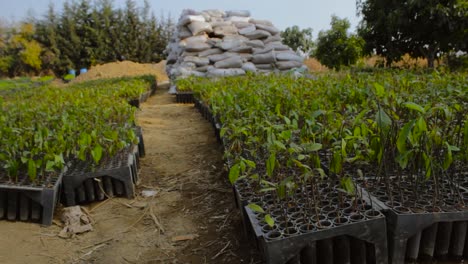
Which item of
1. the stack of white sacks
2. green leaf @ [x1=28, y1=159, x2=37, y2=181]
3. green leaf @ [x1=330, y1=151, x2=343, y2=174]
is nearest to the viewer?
green leaf @ [x1=330, y1=151, x2=343, y2=174]

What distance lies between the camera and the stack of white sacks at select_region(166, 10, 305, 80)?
1100 cm

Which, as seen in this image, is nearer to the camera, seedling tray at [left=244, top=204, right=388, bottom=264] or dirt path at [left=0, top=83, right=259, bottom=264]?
seedling tray at [left=244, top=204, right=388, bottom=264]

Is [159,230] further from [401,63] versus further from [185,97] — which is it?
[401,63]

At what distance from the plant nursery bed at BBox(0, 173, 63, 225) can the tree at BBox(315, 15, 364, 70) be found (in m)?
10.3

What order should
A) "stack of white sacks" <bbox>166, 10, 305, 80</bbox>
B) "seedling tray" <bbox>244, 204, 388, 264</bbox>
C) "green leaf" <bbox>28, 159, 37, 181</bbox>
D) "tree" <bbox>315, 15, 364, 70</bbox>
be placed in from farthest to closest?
"tree" <bbox>315, 15, 364, 70</bbox>
"stack of white sacks" <bbox>166, 10, 305, 80</bbox>
"green leaf" <bbox>28, 159, 37, 181</bbox>
"seedling tray" <bbox>244, 204, 388, 264</bbox>

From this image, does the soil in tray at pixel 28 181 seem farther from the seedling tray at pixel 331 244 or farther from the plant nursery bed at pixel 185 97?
the plant nursery bed at pixel 185 97

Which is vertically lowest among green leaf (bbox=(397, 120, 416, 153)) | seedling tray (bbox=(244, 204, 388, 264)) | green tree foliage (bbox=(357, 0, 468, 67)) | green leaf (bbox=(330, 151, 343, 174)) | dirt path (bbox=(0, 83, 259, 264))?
dirt path (bbox=(0, 83, 259, 264))

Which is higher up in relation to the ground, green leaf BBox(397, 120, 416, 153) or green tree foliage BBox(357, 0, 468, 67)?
green tree foliage BBox(357, 0, 468, 67)

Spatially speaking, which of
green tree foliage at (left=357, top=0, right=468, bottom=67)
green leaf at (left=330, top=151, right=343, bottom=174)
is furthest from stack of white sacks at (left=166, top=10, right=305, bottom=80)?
green leaf at (left=330, top=151, right=343, bottom=174)

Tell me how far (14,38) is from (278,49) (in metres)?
18.0

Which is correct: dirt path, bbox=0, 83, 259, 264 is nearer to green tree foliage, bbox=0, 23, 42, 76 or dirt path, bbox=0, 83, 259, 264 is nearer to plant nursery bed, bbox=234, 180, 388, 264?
plant nursery bed, bbox=234, 180, 388, 264

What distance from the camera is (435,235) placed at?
166 cm

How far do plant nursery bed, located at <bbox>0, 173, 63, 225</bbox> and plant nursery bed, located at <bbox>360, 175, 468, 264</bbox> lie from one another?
195 cm

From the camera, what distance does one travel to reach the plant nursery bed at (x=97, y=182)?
2.65 meters
